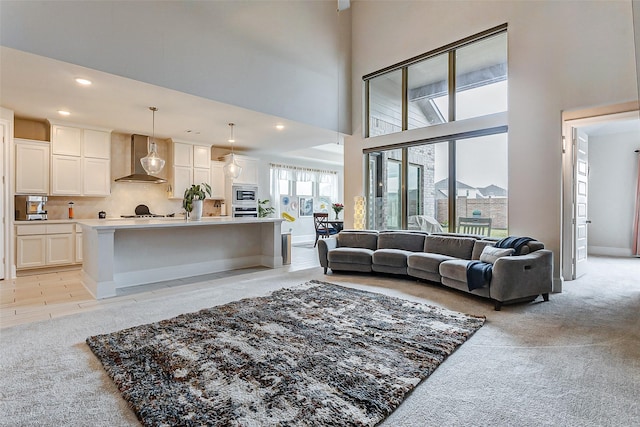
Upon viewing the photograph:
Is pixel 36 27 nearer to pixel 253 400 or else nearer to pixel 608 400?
pixel 253 400

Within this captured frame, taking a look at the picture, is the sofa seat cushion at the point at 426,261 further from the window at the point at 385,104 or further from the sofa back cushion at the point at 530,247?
the window at the point at 385,104

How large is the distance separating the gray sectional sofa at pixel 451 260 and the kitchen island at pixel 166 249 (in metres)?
1.39

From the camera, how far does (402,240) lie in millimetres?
5480

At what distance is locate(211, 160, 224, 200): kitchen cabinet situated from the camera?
7.96 metres

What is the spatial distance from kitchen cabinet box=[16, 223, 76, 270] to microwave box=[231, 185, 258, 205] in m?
3.42

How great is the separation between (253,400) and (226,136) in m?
6.23

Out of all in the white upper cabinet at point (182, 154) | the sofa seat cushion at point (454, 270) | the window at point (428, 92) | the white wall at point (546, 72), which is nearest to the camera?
the sofa seat cushion at point (454, 270)

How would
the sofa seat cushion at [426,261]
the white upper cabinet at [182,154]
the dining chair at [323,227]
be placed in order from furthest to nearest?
the dining chair at [323,227]
the white upper cabinet at [182,154]
the sofa seat cushion at [426,261]

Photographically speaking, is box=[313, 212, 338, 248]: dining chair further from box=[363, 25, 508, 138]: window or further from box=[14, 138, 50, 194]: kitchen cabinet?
box=[14, 138, 50, 194]: kitchen cabinet

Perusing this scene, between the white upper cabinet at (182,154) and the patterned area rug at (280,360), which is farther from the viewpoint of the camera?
the white upper cabinet at (182,154)

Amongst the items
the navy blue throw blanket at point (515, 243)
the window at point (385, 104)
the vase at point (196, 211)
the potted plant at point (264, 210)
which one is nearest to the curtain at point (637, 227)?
the navy blue throw blanket at point (515, 243)

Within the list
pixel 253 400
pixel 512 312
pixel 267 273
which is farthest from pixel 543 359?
pixel 267 273

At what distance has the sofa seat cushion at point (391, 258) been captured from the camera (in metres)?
4.85

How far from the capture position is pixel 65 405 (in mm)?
1839
